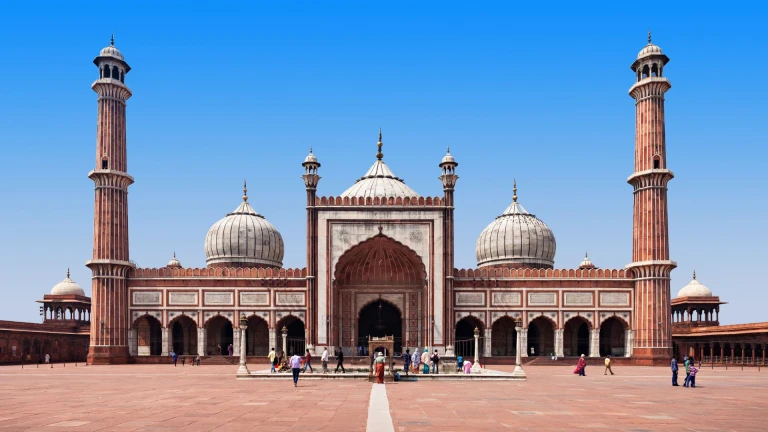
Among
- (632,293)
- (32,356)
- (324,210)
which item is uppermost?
(324,210)

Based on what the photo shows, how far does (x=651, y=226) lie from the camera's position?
45.4 meters

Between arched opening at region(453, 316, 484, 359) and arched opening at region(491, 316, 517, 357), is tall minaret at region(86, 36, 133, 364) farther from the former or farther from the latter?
arched opening at region(491, 316, 517, 357)

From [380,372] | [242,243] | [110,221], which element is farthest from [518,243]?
[380,372]

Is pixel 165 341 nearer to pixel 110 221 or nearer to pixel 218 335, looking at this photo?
pixel 218 335

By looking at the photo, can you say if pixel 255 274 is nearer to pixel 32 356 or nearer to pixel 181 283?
pixel 181 283

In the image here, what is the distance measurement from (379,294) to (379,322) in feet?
6.20

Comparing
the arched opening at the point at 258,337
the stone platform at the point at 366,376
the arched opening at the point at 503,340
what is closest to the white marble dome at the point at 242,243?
the arched opening at the point at 258,337

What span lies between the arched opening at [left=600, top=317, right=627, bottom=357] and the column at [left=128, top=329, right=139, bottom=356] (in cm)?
2748

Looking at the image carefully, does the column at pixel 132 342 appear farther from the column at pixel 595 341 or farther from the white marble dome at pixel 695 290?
the white marble dome at pixel 695 290

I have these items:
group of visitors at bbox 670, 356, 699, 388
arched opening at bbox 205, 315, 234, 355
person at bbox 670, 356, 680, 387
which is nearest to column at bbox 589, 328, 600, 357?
person at bbox 670, 356, 680, 387

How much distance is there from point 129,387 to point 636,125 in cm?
3374

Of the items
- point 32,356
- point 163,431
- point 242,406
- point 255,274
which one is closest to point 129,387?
point 242,406

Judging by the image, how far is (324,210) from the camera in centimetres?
4562

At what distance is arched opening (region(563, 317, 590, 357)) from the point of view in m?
48.6
